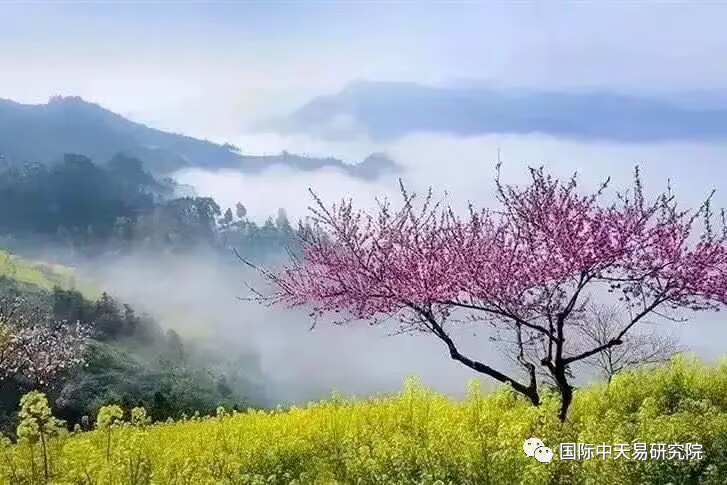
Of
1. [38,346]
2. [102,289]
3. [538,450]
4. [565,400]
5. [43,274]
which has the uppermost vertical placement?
[43,274]

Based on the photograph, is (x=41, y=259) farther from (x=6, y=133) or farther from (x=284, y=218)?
(x=284, y=218)

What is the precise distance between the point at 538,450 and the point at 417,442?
647 millimetres

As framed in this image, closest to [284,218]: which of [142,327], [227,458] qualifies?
[142,327]

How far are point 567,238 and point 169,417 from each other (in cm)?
333

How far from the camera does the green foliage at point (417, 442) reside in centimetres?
431

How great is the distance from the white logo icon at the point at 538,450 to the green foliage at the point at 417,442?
0.14ft

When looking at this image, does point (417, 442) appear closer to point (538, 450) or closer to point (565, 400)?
point (538, 450)

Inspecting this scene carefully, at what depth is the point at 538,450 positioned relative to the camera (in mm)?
4605

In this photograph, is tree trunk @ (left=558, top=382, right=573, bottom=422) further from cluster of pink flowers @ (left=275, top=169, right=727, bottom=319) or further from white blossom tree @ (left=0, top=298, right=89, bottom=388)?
white blossom tree @ (left=0, top=298, right=89, bottom=388)

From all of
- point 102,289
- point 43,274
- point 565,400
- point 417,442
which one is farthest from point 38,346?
point 565,400

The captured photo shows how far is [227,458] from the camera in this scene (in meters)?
4.84

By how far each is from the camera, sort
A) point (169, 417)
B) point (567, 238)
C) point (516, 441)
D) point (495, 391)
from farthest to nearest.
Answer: point (169, 417) → point (495, 391) → point (567, 238) → point (516, 441)

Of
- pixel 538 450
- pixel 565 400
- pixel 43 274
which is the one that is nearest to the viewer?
pixel 538 450

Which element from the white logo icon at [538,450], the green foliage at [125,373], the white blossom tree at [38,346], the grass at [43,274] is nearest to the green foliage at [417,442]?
the white logo icon at [538,450]
